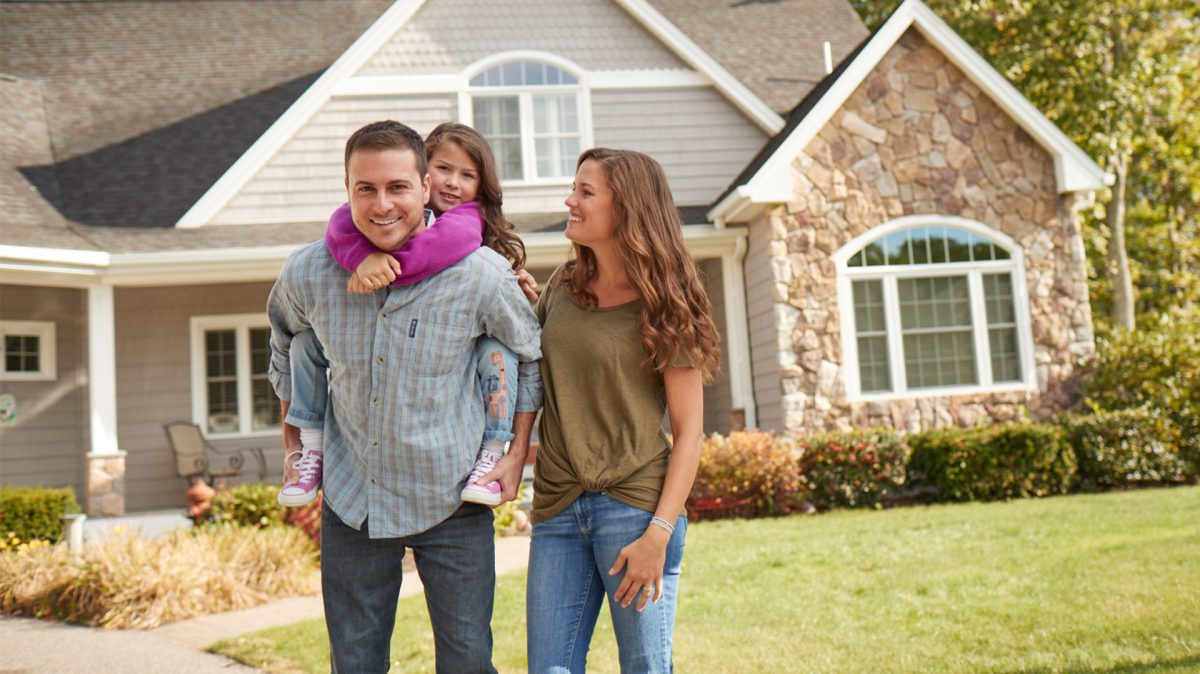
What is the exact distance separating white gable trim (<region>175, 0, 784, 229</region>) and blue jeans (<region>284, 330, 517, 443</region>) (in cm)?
937

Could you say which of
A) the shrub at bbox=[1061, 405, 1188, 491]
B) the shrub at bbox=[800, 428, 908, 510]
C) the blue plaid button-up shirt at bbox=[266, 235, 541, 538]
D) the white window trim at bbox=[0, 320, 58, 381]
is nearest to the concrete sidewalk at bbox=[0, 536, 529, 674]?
the blue plaid button-up shirt at bbox=[266, 235, 541, 538]

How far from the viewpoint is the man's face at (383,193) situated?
97.8 inches

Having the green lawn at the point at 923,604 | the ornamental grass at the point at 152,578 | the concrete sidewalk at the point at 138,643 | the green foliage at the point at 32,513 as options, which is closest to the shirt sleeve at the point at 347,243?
the green lawn at the point at 923,604

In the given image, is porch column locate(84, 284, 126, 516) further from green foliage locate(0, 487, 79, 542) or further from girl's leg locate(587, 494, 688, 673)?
girl's leg locate(587, 494, 688, 673)

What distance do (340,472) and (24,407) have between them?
1076 centimetres

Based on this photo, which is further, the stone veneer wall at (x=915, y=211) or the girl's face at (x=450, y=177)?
the stone veneer wall at (x=915, y=211)

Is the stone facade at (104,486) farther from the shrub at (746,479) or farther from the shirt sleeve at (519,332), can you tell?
the shirt sleeve at (519,332)

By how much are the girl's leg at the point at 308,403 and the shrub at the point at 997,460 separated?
26.1 ft

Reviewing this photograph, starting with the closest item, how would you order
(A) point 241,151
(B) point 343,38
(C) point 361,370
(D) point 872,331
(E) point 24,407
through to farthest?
(C) point 361,370, (D) point 872,331, (E) point 24,407, (A) point 241,151, (B) point 343,38

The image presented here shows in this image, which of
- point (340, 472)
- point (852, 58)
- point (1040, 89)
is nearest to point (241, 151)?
point (852, 58)

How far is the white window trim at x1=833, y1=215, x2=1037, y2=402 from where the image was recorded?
1055 cm

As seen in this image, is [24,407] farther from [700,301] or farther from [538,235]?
[700,301]

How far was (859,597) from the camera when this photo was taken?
5762mm

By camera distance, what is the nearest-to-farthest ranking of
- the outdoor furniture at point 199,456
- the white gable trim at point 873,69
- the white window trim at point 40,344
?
the white gable trim at point 873,69 → the outdoor furniture at point 199,456 → the white window trim at point 40,344
